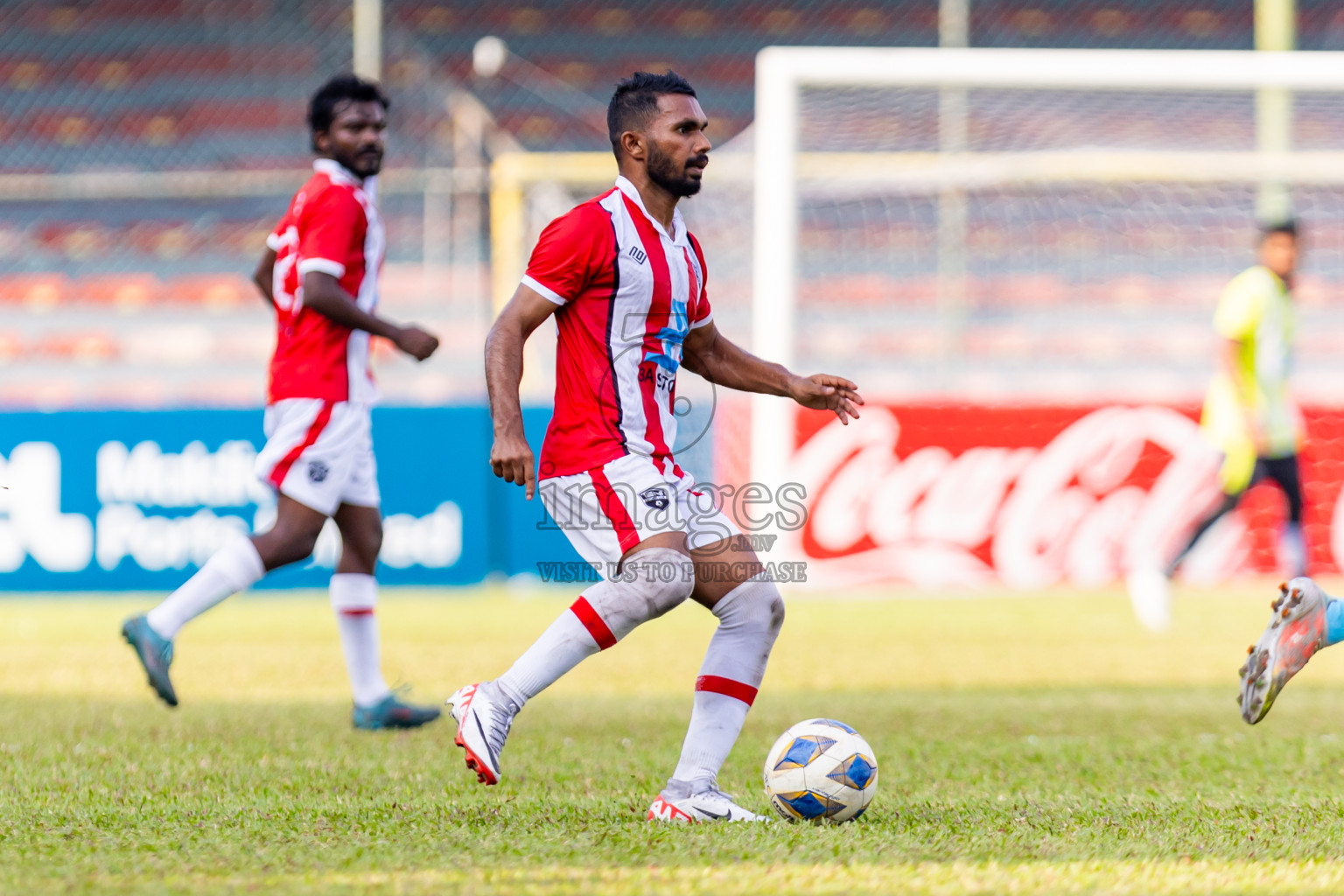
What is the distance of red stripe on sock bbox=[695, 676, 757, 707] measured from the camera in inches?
144

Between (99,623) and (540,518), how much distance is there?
3117mm

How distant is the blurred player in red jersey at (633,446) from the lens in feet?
11.5

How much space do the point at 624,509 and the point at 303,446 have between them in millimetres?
2035

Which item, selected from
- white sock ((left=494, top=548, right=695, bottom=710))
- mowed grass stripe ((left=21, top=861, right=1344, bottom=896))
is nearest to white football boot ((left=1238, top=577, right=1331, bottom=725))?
mowed grass stripe ((left=21, top=861, right=1344, bottom=896))

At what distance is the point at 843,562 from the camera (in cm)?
1104

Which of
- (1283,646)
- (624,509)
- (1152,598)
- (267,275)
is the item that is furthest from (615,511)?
(1152,598)

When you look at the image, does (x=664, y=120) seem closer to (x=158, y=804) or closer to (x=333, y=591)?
(x=158, y=804)

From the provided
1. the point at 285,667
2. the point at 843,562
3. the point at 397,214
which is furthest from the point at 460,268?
the point at 285,667

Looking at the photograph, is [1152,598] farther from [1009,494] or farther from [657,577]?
[657,577]

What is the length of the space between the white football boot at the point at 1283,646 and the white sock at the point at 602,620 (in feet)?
4.71

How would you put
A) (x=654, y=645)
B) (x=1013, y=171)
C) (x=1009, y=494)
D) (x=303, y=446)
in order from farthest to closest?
1. (x=1013, y=171)
2. (x=1009, y=494)
3. (x=654, y=645)
4. (x=303, y=446)

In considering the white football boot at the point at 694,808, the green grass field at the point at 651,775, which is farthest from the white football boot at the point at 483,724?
the white football boot at the point at 694,808

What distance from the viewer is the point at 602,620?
3.55 meters

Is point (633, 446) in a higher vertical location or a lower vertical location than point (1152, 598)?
higher
